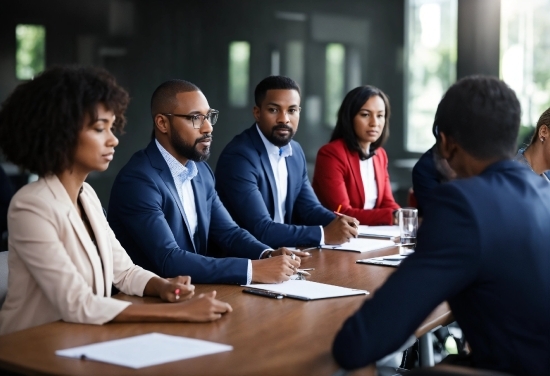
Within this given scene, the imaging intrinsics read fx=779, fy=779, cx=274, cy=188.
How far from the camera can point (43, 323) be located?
2.18 m

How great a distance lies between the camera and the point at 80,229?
2.24 m

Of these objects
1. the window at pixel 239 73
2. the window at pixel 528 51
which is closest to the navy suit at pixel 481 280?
the window at pixel 239 73

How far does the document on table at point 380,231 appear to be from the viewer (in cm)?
386

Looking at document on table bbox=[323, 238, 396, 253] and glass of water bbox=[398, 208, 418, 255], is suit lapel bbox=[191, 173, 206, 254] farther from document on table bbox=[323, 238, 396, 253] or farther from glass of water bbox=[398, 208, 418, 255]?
glass of water bbox=[398, 208, 418, 255]

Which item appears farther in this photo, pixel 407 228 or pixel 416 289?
pixel 407 228

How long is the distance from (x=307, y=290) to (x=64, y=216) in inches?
31.7

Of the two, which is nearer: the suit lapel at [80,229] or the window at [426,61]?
the suit lapel at [80,229]

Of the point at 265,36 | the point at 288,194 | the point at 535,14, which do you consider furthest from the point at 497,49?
the point at 288,194

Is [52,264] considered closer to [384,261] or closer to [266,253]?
[266,253]

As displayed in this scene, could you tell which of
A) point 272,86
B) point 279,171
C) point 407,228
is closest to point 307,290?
point 407,228

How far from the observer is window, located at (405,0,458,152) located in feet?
24.2

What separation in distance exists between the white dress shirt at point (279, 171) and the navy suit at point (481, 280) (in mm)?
2430

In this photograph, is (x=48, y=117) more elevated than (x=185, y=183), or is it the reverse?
(x=48, y=117)

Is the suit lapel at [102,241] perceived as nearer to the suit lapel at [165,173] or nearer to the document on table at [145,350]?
the document on table at [145,350]
